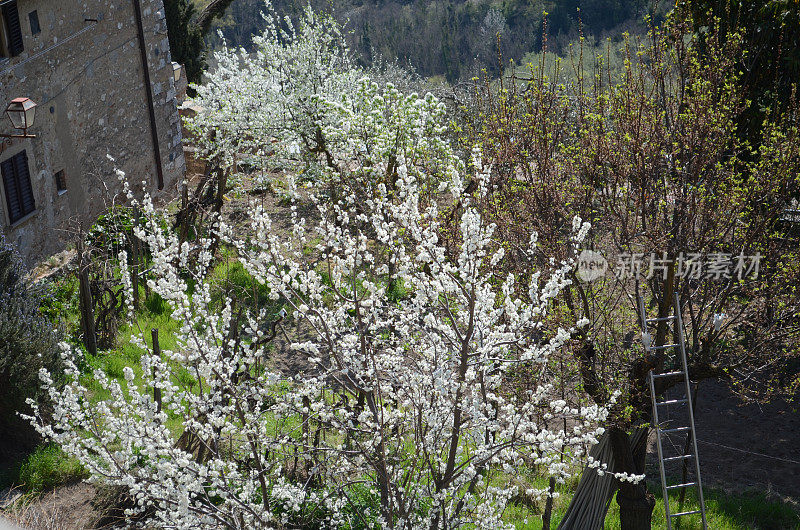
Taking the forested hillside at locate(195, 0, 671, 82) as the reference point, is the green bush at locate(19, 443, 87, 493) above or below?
above

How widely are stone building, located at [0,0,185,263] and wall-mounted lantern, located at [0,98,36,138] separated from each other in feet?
2.27

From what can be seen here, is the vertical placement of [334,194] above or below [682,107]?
below

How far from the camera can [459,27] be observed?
46.0 metres

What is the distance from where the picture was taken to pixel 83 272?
905 cm

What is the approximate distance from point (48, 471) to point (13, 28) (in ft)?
19.1

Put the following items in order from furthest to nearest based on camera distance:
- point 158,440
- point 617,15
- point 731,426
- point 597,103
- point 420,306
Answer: point 617,15 < point 731,426 < point 597,103 < point 420,306 < point 158,440

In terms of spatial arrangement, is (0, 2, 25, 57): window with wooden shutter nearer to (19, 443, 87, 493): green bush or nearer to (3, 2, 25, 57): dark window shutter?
(3, 2, 25, 57): dark window shutter

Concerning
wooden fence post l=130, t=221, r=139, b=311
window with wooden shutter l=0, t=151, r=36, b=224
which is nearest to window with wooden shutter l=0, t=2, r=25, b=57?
window with wooden shutter l=0, t=151, r=36, b=224

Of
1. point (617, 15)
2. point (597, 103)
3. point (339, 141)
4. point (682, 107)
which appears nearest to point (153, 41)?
point (339, 141)

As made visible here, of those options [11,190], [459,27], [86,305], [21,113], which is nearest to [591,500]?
[86,305]

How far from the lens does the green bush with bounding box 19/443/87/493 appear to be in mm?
7504

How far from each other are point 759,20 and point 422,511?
658cm

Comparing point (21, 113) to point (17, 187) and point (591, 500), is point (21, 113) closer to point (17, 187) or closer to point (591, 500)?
point (17, 187)

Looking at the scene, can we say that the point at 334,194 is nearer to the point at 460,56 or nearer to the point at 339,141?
the point at 339,141
